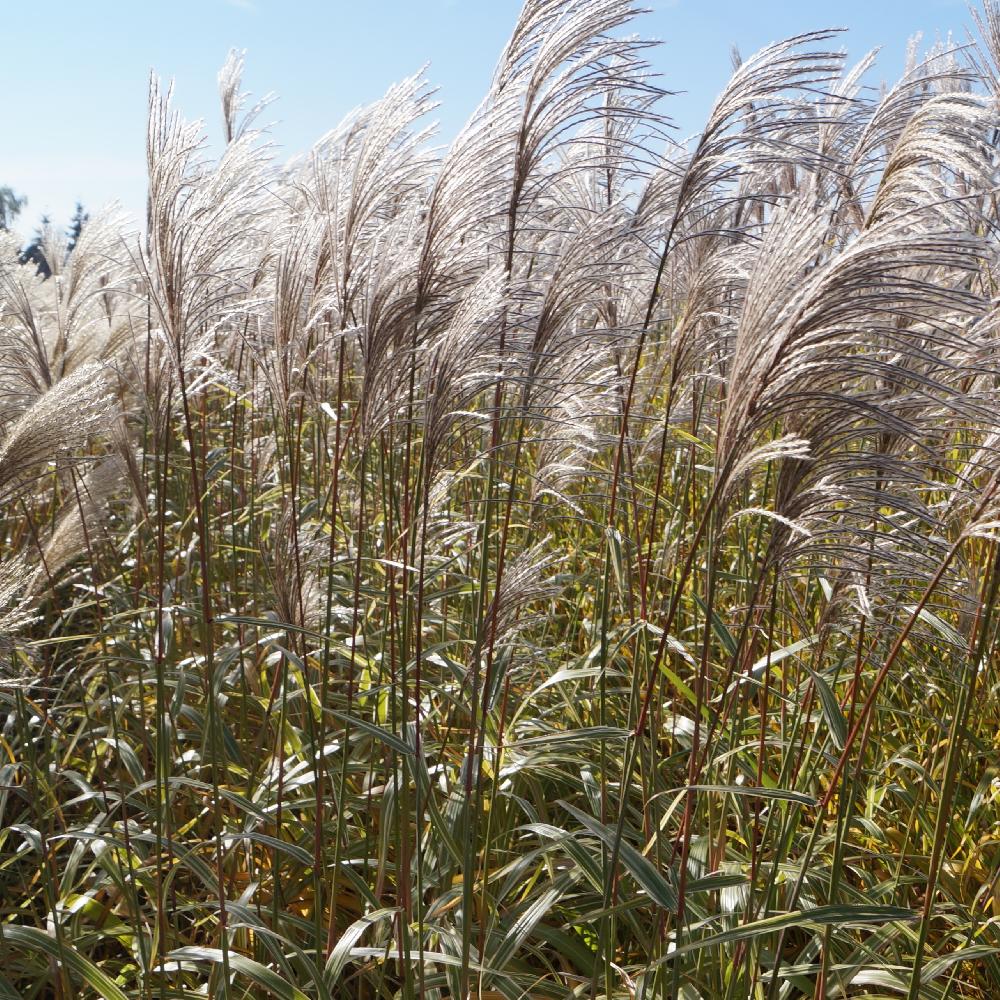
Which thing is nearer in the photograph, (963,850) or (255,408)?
(963,850)

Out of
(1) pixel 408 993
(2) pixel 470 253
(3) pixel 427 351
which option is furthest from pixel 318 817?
(2) pixel 470 253

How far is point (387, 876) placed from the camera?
2.36 metres

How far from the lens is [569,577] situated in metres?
2.86

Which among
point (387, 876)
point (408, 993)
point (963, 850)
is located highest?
point (408, 993)

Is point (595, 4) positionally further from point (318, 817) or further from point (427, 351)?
point (318, 817)

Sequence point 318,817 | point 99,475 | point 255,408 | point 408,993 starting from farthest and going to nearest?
point 255,408 < point 99,475 < point 318,817 < point 408,993

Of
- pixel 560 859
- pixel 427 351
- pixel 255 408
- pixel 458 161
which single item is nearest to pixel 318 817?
pixel 560 859

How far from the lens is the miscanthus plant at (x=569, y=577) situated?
4.84ft

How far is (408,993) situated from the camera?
5.30 ft

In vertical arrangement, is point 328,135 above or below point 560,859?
above

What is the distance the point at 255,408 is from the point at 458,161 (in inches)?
78.8

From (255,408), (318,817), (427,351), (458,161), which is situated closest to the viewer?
(458,161)

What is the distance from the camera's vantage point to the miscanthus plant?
58.1 inches

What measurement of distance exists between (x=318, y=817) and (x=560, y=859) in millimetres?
652
